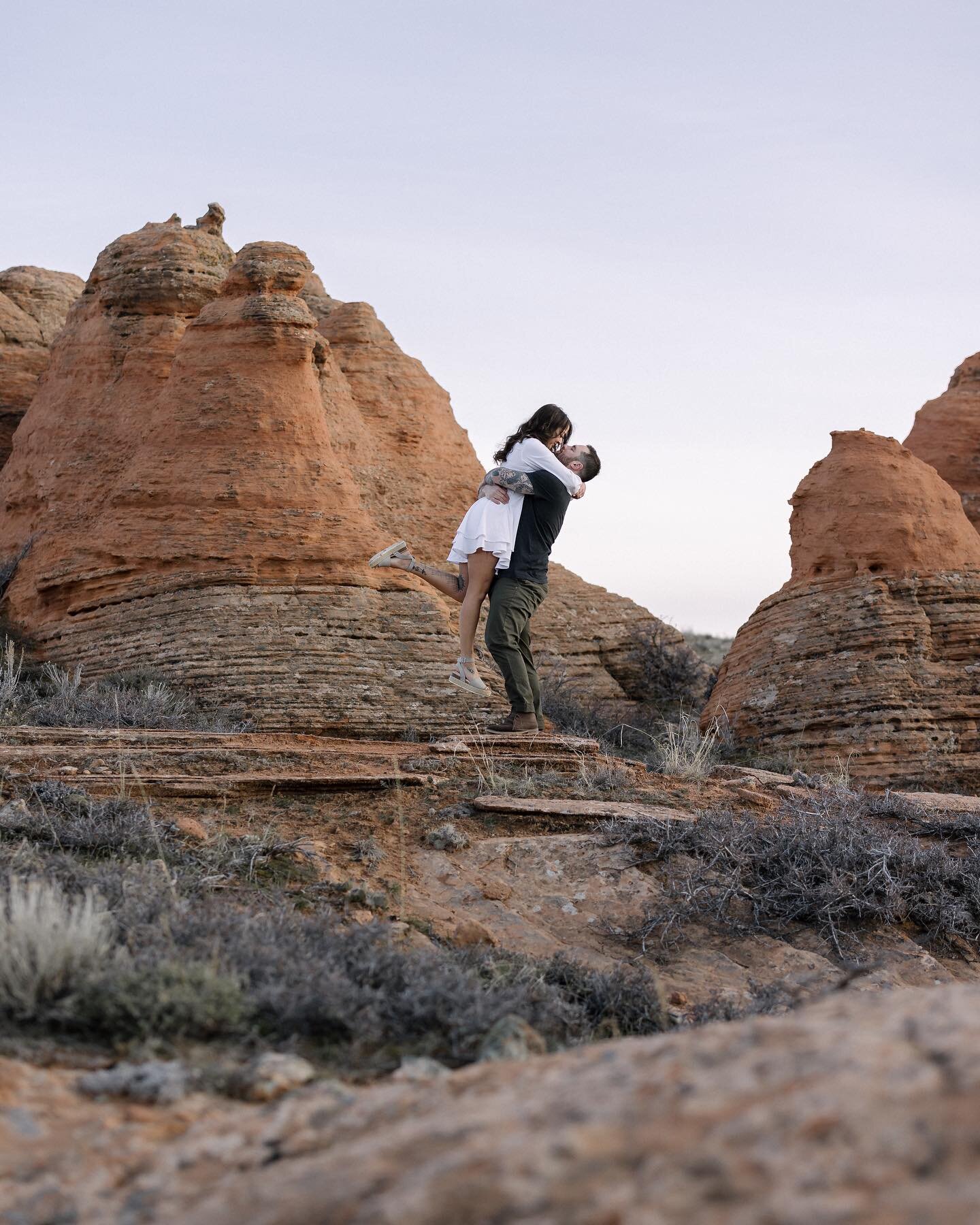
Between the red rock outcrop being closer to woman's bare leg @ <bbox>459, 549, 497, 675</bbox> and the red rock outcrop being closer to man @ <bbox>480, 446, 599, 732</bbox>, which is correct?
man @ <bbox>480, 446, 599, 732</bbox>

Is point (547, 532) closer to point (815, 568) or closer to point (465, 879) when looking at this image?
point (465, 879)

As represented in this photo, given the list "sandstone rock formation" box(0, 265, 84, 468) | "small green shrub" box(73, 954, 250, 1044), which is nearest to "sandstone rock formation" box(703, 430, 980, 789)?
"small green shrub" box(73, 954, 250, 1044)

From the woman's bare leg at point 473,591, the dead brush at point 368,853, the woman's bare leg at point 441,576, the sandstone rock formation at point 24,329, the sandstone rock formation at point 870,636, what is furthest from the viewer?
the sandstone rock formation at point 24,329

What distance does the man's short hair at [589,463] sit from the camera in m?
8.51

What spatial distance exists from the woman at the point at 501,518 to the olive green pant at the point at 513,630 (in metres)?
0.15

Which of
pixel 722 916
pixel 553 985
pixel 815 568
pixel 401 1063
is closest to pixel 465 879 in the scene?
pixel 722 916

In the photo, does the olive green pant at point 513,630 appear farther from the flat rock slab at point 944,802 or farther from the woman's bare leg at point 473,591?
the flat rock slab at point 944,802

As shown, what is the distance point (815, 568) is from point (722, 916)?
27.0ft

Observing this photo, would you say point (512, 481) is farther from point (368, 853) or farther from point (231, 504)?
point (231, 504)

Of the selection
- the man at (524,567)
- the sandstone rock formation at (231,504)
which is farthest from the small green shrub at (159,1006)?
the sandstone rock formation at (231,504)

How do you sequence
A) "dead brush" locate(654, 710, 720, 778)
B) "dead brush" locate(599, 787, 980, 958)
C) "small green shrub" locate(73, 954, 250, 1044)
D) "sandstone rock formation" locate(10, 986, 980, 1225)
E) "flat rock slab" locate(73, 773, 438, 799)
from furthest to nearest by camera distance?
"dead brush" locate(654, 710, 720, 778)
"flat rock slab" locate(73, 773, 438, 799)
"dead brush" locate(599, 787, 980, 958)
"small green shrub" locate(73, 954, 250, 1044)
"sandstone rock formation" locate(10, 986, 980, 1225)

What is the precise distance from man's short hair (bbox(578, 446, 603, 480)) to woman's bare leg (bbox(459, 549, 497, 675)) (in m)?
0.92

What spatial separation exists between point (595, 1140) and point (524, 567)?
641cm

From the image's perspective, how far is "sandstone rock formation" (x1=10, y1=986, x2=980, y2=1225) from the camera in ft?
6.01
